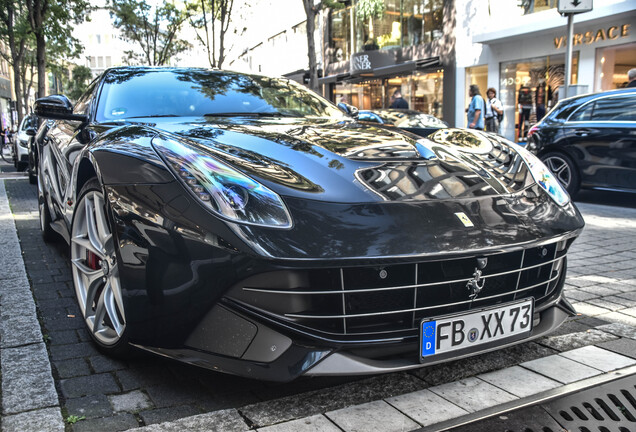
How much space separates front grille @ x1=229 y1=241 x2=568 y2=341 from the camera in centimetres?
193

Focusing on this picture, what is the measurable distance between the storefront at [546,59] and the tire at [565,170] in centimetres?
582

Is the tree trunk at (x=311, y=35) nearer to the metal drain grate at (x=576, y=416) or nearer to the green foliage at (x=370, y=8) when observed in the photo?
the green foliage at (x=370, y=8)

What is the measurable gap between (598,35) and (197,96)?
14.5 metres

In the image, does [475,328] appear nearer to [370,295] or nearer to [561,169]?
[370,295]

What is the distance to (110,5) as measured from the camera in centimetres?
2686

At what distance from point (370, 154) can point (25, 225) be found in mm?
4652

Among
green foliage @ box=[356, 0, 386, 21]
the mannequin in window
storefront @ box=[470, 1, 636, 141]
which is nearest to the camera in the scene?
storefront @ box=[470, 1, 636, 141]

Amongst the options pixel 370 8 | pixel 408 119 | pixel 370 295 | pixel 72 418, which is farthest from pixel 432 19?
pixel 72 418

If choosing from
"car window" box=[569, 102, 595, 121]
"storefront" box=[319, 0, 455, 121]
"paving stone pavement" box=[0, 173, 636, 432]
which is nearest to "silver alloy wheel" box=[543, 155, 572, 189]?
"car window" box=[569, 102, 595, 121]

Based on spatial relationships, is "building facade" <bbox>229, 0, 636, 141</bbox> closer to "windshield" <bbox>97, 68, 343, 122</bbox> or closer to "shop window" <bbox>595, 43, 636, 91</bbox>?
"shop window" <bbox>595, 43, 636, 91</bbox>

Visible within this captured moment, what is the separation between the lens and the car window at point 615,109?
23.4ft

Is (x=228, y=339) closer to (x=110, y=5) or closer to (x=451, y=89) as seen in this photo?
(x=451, y=89)

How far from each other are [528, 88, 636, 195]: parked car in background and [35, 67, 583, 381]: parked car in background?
5.01 meters

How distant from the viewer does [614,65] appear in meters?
15.0
